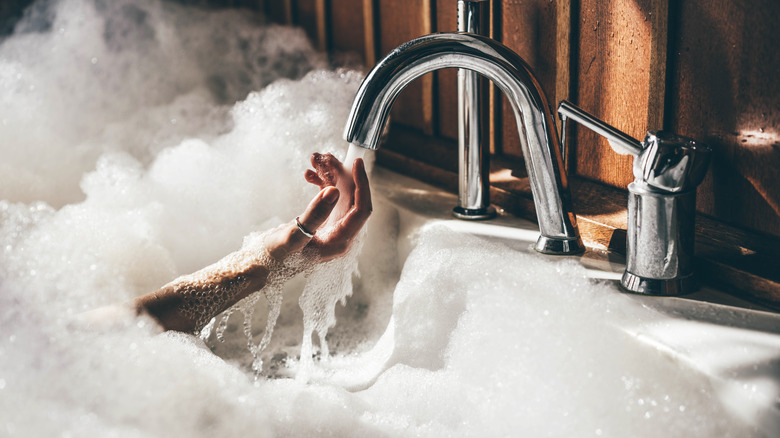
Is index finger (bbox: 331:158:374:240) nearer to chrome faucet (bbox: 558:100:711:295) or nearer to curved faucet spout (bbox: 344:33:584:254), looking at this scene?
curved faucet spout (bbox: 344:33:584:254)

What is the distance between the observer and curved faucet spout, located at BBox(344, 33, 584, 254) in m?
0.83

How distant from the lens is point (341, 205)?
1.06 metres

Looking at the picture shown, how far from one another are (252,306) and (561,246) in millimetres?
497

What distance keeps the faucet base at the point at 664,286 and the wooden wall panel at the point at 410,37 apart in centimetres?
69

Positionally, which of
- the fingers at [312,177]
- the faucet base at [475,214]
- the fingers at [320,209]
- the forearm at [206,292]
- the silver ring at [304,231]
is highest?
the fingers at [312,177]

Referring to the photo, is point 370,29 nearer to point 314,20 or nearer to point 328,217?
point 314,20

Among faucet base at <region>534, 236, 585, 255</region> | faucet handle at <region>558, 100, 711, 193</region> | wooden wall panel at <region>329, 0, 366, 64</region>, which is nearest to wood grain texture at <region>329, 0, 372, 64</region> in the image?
wooden wall panel at <region>329, 0, 366, 64</region>

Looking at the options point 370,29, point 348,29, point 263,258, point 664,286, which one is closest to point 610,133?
point 664,286

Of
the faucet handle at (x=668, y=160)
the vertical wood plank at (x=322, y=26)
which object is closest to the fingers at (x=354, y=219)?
the faucet handle at (x=668, y=160)

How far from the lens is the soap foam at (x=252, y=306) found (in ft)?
2.49

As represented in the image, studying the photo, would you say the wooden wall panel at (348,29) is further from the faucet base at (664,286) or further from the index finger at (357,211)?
the faucet base at (664,286)

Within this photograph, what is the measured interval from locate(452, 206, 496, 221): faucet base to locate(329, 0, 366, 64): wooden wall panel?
60 centimetres

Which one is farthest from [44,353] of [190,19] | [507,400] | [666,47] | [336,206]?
[190,19]

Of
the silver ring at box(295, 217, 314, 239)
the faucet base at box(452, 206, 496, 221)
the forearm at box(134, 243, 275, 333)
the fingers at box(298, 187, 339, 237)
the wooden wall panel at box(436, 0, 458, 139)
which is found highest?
the wooden wall panel at box(436, 0, 458, 139)
